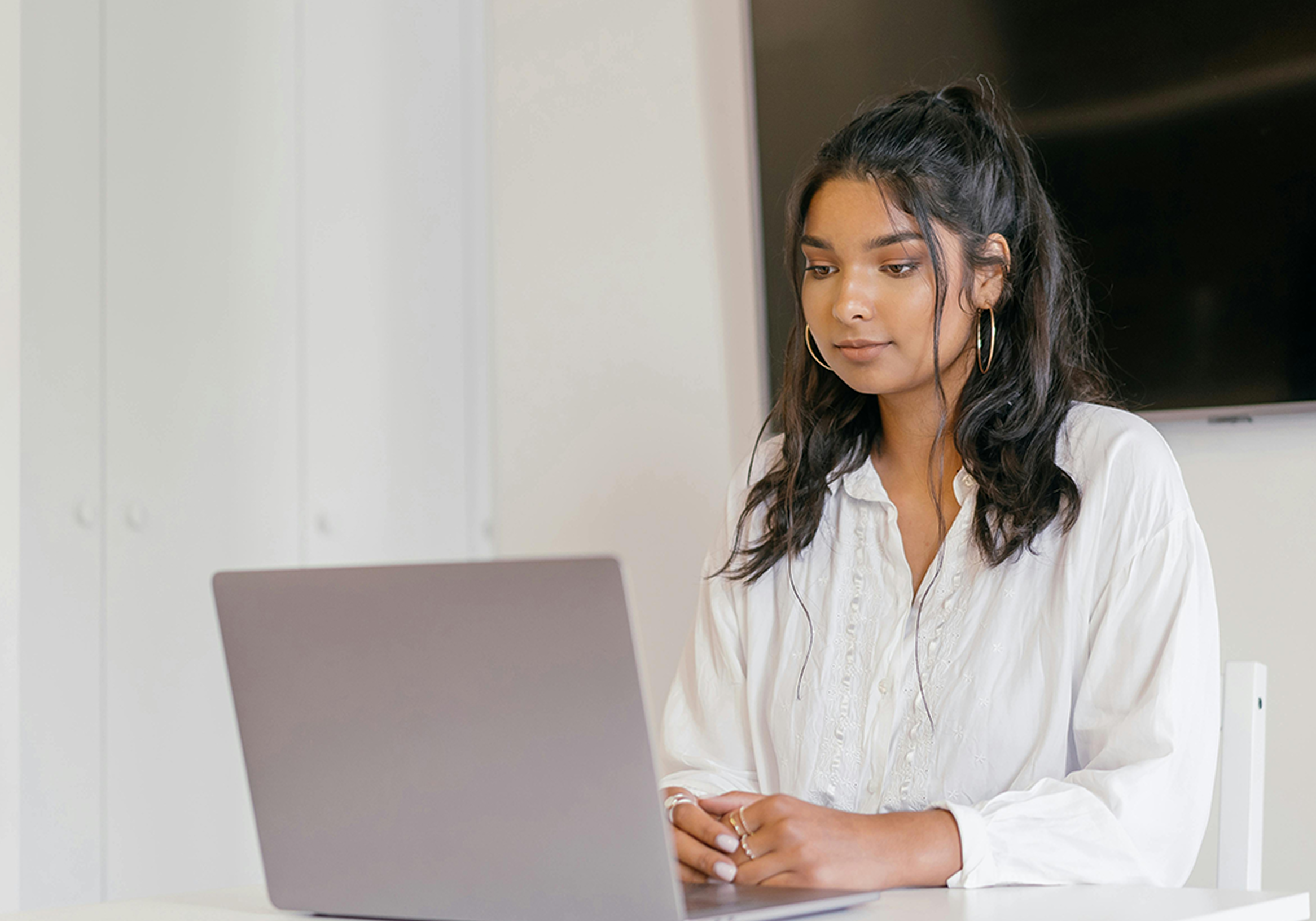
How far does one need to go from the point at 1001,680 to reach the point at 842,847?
374 millimetres

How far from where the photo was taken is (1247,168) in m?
1.64

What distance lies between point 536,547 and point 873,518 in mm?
996

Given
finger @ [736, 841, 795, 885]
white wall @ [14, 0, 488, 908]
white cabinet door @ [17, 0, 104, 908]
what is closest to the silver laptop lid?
finger @ [736, 841, 795, 885]

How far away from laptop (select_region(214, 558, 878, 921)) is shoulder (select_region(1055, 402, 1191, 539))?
1.74 ft

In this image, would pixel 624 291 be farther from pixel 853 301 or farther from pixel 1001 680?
pixel 1001 680

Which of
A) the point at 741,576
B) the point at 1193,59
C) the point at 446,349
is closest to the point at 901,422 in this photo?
the point at 741,576

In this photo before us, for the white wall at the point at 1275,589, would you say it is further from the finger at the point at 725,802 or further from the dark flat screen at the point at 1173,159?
the finger at the point at 725,802

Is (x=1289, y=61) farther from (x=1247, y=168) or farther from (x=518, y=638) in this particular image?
(x=518, y=638)

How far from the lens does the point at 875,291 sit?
4.55 ft

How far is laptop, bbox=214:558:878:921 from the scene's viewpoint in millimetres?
806

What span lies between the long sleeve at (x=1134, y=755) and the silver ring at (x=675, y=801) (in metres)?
0.20

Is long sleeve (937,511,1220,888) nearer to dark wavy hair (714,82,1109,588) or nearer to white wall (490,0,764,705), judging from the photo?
dark wavy hair (714,82,1109,588)

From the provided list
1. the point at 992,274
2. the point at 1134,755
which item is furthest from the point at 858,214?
the point at 1134,755

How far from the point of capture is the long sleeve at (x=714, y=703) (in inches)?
58.1
